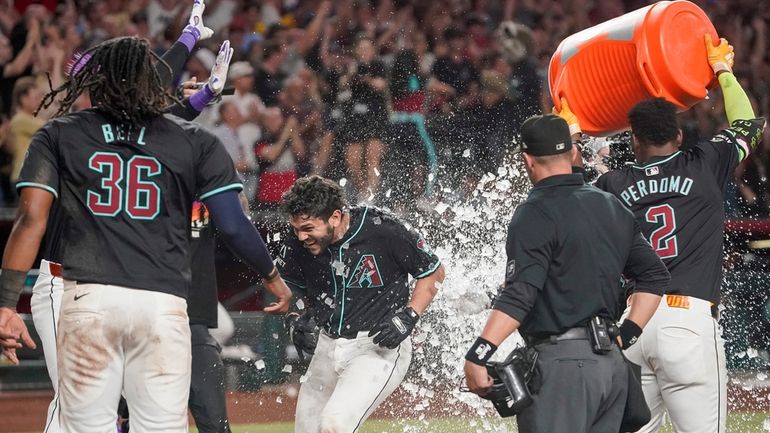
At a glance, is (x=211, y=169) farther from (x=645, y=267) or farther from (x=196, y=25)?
(x=196, y=25)

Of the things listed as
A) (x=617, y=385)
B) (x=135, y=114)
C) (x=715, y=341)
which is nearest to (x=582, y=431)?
(x=617, y=385)

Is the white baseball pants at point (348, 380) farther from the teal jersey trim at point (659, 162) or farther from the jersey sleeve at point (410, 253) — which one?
the teal jersey trim at point (659, 162)

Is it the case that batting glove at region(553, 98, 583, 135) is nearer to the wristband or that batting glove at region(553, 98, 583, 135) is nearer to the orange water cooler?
the orange water cooler

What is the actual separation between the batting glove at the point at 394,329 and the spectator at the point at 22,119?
6866 mm

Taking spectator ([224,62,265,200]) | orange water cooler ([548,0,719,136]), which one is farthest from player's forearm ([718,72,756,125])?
spectator ([224,62,265,200])

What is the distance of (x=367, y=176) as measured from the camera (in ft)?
39.0

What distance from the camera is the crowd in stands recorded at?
11883 millimetres

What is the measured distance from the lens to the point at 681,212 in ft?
18.9

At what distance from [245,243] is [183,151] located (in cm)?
51

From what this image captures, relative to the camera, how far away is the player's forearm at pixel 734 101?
6316 millimetres

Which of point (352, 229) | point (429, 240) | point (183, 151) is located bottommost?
point (429, 240)

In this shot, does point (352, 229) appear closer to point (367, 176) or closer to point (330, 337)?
point (330, 337)

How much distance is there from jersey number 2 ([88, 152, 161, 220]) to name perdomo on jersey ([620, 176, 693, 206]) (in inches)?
103

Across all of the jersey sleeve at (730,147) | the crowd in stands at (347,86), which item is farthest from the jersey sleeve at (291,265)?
the crowd in stands at (347,86)
